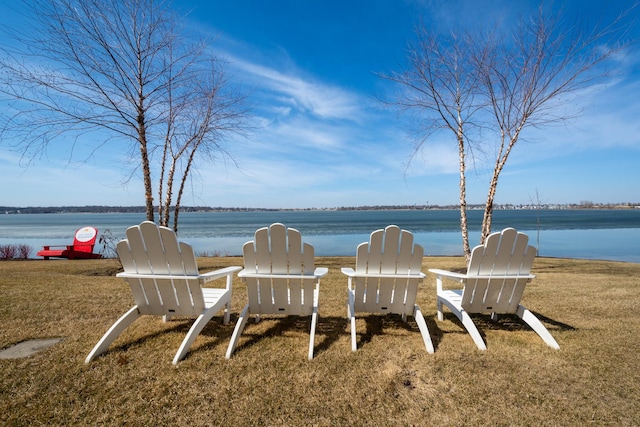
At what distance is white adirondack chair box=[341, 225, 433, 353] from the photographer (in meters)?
3.19

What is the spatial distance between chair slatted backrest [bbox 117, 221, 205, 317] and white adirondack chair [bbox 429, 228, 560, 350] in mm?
2858

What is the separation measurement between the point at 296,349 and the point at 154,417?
4.57 feet

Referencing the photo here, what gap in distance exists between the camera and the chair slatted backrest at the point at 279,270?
A: 3.03 meters

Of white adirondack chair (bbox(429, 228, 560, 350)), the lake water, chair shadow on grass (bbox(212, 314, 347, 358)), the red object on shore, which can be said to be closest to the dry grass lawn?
chair shadow on grass (bbox(212, 314, 347, 358))

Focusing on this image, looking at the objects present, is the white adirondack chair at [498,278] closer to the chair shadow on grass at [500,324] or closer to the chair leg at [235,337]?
the chair shadow on grass at [500,324]

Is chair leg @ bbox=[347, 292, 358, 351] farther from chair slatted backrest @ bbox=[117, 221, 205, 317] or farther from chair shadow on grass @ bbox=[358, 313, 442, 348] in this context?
chair slatted backrest @ bbox=[117, 221, 205, 317]

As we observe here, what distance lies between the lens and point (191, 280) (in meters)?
2.98

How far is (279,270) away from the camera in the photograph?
3158 mm

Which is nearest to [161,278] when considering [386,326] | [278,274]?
[278,274]

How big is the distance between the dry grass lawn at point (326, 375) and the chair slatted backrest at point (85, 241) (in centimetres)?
1029

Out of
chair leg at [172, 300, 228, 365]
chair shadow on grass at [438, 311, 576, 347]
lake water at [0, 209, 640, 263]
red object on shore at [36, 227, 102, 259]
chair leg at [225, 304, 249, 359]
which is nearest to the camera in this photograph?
chair leg at [172, 300, 228, 365]

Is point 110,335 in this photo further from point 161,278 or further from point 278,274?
point 278,274

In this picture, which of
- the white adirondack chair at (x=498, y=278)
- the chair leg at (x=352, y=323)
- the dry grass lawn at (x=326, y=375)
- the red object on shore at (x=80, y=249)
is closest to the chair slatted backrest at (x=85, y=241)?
the red object on shore at (x=80, y=249)

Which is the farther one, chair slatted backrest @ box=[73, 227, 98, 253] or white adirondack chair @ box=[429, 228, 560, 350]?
chair slatted backrest @ box=[73, 227, 98, 253]
